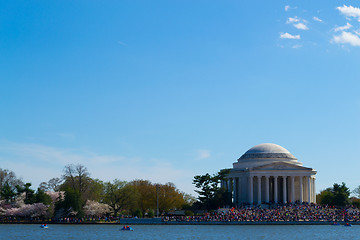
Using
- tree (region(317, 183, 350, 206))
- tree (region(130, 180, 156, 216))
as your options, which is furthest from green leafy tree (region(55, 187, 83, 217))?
tree (region(317, 183, 350, 206))

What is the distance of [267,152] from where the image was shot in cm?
14500

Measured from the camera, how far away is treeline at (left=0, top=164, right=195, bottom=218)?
122 m

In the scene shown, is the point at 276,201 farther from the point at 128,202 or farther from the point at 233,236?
the point at 233,236

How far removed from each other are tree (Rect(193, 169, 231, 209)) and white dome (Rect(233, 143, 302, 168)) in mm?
7158

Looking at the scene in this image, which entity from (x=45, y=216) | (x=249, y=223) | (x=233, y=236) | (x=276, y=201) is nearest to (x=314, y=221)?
(x=249, y=223)

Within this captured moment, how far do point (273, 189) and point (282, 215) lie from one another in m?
30.8

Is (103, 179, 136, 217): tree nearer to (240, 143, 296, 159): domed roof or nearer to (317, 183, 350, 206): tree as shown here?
(240, 143, 296, 159): domed roof

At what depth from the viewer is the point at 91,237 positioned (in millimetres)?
82062

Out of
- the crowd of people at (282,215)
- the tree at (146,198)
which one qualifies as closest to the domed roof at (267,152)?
the crowd of people at (282,215)

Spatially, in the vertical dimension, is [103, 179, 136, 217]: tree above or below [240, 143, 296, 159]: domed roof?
below

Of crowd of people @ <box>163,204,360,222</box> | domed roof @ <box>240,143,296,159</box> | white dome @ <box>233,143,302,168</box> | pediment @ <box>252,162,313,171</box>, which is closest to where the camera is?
crowd of people @ <box>163,204,360,222</box>

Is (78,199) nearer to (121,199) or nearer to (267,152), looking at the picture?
(121,199)

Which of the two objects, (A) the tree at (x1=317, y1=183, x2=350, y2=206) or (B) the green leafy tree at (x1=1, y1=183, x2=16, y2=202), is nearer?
(B) the green leafy tree at (x1=1, y1=183, x2=16, y2=202)

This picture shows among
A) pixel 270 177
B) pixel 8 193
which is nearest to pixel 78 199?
pixel 8 193
